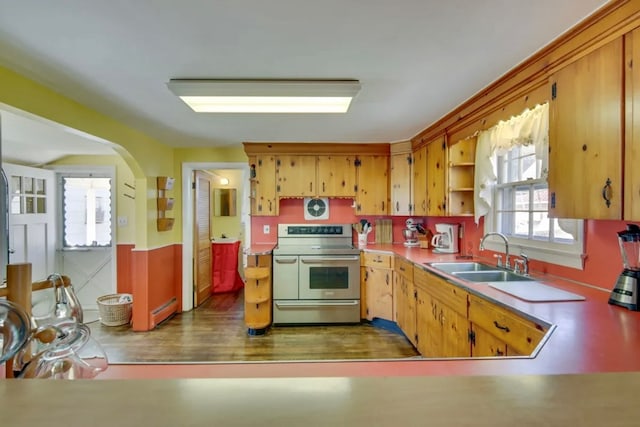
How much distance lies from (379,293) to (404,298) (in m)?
0.42

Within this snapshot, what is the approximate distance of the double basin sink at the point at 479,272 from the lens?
2.08 metres

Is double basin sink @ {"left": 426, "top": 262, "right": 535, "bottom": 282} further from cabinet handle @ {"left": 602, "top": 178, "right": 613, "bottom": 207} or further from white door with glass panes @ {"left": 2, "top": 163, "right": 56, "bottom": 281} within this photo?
white door with glass panes @ {"left": 2, "top": 163, "right": 56, "bottom": 281}

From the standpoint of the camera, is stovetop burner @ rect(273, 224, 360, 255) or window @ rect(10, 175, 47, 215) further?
stovetop burner @ rect(273, 224, 360, 255)

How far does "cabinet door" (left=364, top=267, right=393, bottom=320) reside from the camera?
3188mm

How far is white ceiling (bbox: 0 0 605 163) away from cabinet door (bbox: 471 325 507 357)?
150cm

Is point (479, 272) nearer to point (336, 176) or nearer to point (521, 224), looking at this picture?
point (521, 224)

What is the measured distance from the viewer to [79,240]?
12.6 ft

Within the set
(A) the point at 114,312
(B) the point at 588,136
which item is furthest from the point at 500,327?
(A) the point at 114,312

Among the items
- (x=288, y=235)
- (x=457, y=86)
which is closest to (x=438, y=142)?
(x=457, y=86)

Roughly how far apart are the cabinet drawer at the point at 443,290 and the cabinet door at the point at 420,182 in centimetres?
95

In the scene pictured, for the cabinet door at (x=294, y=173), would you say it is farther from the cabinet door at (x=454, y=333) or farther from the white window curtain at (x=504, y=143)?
the cabinet door at (x=454, y=333)

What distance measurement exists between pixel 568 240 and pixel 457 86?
1223 millimetres

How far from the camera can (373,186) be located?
12.2ft

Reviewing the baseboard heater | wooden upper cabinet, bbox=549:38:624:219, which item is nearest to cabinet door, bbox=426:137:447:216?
wooden upper cabinet, bbox=549:38:624:219
